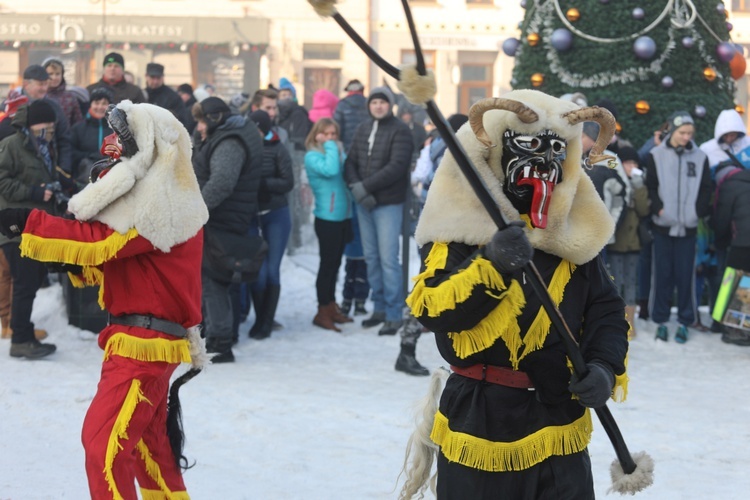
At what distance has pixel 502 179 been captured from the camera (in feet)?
10.5

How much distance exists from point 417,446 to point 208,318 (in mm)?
4496

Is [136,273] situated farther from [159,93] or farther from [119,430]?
[159,93]

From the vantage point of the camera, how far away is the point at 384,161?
891cm

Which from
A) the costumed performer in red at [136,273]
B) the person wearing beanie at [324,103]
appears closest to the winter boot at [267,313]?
the costumed performer in red at [136,273]

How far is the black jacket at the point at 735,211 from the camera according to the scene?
8703mm

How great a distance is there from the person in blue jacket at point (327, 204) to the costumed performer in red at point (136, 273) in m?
4.91

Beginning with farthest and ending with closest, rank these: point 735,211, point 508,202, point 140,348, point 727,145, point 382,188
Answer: point 727,145 → point 382,188 → point 735,211 → point 140,348 → point 508,202

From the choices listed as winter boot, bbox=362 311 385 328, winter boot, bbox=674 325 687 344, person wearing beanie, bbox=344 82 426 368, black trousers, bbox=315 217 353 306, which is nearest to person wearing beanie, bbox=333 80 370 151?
black trousers, bbox=315 217 353 306

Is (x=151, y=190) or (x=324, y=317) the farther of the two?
(x=324, y=317)

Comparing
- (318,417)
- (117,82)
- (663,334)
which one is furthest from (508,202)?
(117,82)

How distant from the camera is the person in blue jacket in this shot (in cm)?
933

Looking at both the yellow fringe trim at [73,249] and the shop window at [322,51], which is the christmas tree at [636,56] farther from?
the shop window at [322,51]

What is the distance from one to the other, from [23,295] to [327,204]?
2.84 m

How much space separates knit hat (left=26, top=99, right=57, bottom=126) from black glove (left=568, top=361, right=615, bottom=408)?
584 centimetres
